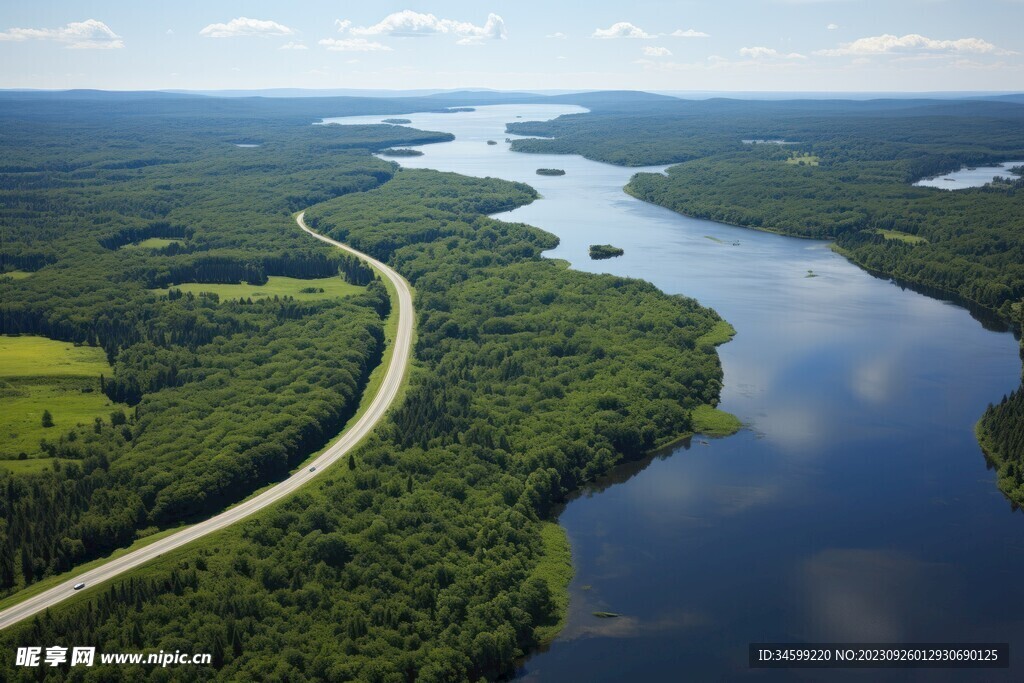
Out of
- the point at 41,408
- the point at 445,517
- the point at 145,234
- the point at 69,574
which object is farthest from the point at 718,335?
the point at 145,234

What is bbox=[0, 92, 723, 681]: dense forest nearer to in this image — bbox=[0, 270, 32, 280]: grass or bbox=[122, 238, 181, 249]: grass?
bbox=[0, 270, 32, 280]: grass

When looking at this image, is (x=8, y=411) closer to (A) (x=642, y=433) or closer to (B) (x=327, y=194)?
(A) (x=642, y=433)

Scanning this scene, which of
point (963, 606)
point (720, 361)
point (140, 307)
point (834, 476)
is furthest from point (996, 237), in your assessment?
point (140, 307)

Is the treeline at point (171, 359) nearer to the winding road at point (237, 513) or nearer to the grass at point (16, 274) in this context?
the winding road at point (237, 513)

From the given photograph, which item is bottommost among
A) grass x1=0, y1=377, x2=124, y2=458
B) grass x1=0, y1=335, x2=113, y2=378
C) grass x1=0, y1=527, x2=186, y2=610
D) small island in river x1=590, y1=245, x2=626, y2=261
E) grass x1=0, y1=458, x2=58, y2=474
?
grass x1=0, y1=527, x2=186, y2=610

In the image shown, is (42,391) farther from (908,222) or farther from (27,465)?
(908,222)

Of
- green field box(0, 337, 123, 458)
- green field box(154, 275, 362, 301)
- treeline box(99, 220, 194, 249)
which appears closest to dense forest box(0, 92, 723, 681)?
green field box(0, 337, 123, 458)

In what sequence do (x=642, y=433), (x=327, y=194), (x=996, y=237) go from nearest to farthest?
(x=642, y=433) < (x=996, y=237) < (x=327, y=194)
